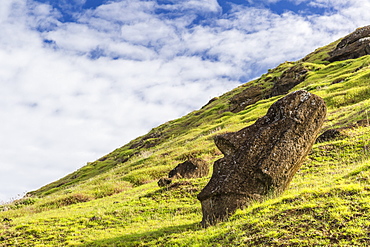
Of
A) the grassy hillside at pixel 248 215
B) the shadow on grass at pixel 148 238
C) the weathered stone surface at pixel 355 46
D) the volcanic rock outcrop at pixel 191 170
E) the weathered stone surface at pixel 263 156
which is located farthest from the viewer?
the weathered stone surface at pixel 355 46

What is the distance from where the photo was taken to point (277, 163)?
15820 mm

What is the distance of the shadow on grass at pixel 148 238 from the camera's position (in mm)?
15109

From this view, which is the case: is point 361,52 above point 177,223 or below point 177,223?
above

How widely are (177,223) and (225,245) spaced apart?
7.55 m

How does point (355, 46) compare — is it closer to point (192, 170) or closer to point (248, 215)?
point (192, 170)

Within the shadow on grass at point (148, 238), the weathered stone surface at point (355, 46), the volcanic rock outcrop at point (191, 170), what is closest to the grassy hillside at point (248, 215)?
the shadow on grass at point (148, 238)

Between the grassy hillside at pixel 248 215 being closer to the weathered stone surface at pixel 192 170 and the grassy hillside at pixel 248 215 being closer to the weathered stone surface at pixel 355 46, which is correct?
the weathered stone surface at pixel 192 170

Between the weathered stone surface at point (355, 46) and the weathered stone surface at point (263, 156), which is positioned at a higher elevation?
the weathered stone surface at point (355, 46)

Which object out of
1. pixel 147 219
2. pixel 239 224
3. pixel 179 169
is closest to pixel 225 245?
→ pixel 239 224

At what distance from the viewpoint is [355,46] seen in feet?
304

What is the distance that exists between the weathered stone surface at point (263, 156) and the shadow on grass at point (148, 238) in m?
1.49

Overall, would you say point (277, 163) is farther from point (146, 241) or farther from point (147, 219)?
point (147, 219)

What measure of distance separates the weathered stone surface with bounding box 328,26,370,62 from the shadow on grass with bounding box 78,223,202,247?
89518mm

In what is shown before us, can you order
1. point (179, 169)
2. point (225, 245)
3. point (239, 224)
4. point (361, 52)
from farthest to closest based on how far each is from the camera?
point (361, 52)
point (179, 169)
point (239, 224)
point (225, 245)
